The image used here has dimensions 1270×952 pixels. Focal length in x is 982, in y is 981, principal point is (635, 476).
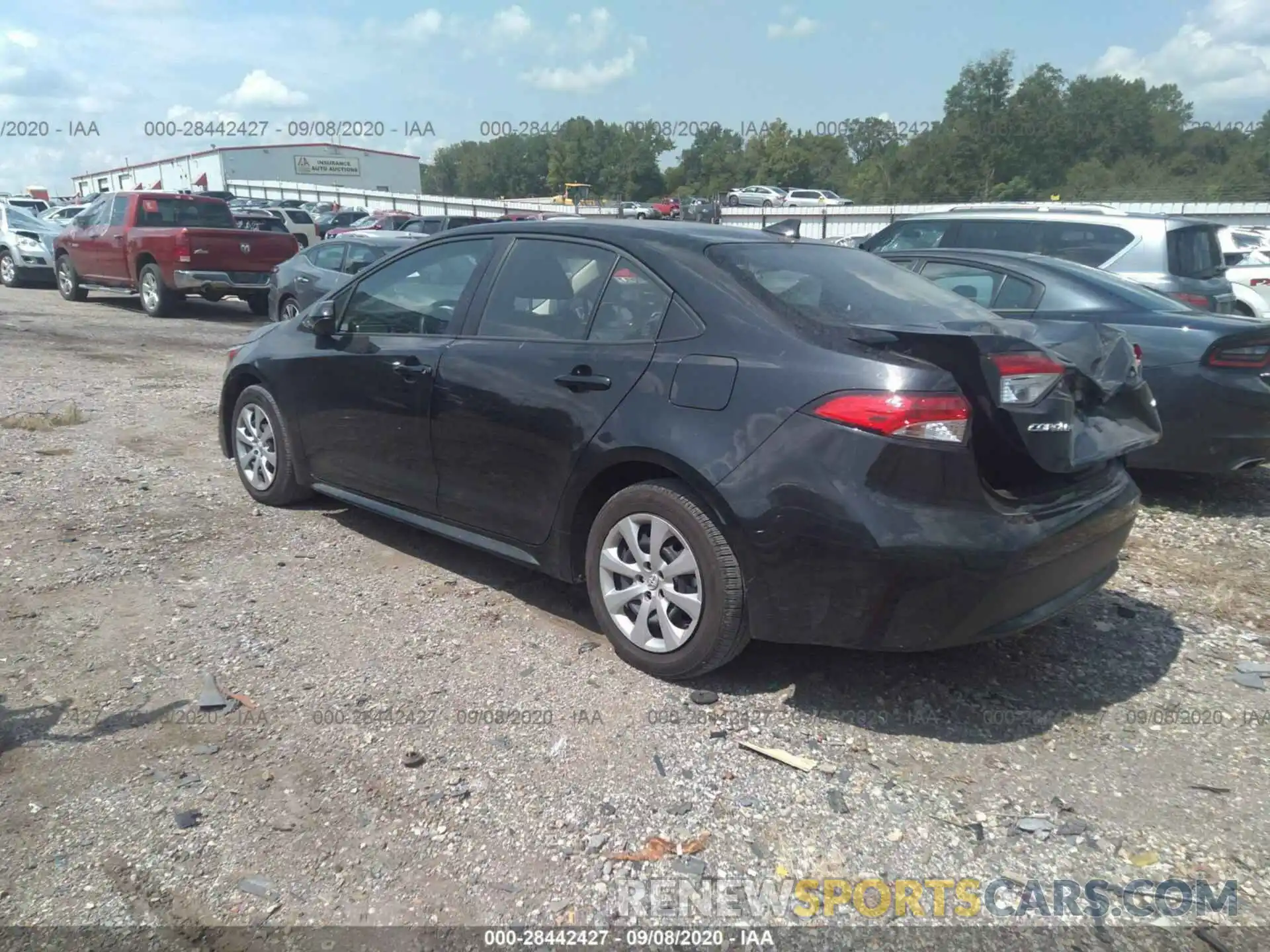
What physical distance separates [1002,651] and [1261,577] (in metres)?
1.94

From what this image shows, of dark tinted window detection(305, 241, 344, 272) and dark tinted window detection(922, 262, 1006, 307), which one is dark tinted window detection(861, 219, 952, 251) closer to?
dark tinted window detection(922, 262, 1006, 307)

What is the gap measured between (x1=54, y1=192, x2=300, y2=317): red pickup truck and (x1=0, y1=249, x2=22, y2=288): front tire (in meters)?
4.59

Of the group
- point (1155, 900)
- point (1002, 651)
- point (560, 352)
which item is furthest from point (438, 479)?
point (1155, 900)

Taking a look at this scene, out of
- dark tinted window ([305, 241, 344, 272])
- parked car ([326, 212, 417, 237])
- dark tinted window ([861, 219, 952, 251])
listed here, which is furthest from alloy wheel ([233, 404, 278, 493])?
parked car ([326, 212, 417, 237])

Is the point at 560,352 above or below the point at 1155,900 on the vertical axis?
above

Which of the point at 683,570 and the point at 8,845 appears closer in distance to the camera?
the point at 8,845

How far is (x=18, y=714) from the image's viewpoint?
11.2 ft

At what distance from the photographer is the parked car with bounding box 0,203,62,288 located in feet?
64.0

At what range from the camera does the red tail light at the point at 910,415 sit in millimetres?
3117

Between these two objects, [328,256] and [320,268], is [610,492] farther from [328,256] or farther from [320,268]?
[328,256]

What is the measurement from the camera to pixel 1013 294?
639 cm

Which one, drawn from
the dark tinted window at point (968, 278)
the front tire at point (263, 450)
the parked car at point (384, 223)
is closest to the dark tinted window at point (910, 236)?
the dark tinted window at point (968, 278)

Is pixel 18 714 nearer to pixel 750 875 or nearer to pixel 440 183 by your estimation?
pixel 750 875

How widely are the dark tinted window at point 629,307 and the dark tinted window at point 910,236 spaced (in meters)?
6.16
